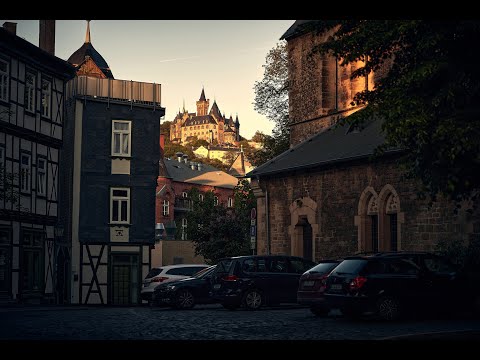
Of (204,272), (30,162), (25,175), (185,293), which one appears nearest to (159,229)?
(30,162)

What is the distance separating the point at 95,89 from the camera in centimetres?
4297

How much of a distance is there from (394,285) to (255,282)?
6.07 m

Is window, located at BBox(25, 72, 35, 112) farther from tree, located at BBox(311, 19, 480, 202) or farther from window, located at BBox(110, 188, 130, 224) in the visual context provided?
tree, located at BBox(311, 19, 480, 202)

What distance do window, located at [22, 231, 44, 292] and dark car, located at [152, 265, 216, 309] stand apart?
33.5 feet

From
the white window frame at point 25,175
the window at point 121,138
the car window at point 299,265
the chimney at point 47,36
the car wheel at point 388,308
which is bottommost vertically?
the car wheel at point 388,308

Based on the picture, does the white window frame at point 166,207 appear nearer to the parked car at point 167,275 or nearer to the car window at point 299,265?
the parked car at point 167,275

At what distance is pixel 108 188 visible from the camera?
42281mm

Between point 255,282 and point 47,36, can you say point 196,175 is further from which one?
point 255,282

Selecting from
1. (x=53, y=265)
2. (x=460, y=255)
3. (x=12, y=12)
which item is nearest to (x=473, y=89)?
(x=460, y=255)

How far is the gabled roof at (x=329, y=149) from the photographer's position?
31594 mm

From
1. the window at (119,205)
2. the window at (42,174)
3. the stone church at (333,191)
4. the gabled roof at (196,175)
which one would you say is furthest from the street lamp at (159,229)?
the window at (42,174)

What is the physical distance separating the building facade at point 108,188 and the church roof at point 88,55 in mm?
34639

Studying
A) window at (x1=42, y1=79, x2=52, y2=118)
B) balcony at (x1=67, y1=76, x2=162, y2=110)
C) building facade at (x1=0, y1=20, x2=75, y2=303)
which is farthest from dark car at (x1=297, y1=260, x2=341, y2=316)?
balcony at (x1=67, y1=76, x2=162, y2=110)

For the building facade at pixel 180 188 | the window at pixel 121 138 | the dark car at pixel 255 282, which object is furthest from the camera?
the building facade at pixel 180 188
